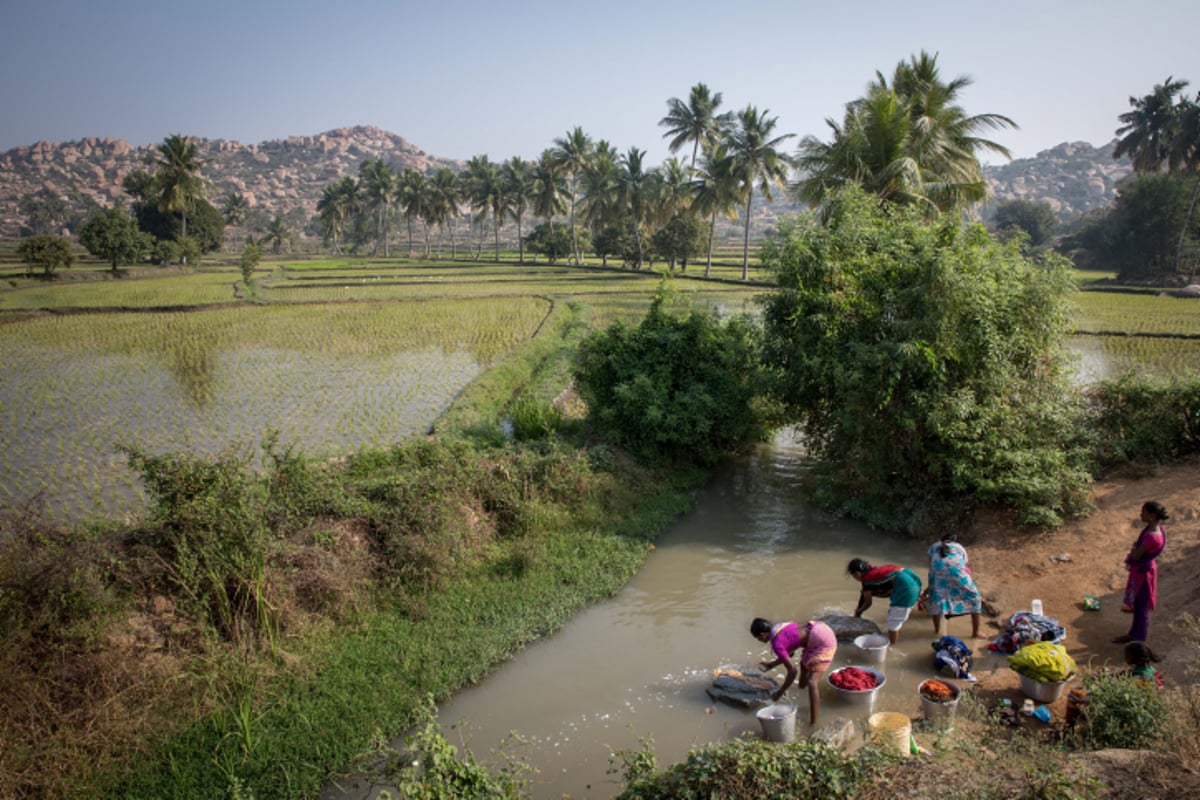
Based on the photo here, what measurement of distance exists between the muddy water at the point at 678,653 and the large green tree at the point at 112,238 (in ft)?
142

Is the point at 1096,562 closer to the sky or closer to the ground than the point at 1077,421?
closer to the ground

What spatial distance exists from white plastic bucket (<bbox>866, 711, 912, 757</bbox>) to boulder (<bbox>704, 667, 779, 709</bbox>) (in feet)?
3.07

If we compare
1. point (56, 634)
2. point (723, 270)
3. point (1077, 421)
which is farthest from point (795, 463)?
point (723, 270)

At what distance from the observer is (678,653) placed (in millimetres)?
7059

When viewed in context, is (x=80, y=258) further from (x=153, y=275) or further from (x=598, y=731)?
(x=598, y=731)

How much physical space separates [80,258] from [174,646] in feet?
189

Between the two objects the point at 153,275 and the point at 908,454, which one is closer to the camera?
the point at 908,454

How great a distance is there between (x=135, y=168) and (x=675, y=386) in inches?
6034

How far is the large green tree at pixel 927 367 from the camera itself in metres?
8.92

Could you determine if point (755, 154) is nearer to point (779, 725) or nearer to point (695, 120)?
point (695, 120)

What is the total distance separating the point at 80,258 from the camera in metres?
51.3

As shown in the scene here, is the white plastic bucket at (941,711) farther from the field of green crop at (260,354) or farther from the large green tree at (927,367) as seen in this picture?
the field of green crop at (260,354)

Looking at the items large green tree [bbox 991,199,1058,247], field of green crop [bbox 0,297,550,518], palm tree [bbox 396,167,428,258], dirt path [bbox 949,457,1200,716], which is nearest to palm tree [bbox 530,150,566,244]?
palm tree [bbox 396,167,428,258]

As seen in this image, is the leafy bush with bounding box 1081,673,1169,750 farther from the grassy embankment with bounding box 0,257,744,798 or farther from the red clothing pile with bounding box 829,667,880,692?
the grassy embankment with bounding box 0,257,744,798
